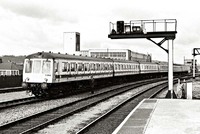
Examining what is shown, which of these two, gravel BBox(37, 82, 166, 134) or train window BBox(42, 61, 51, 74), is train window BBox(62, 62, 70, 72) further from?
gravel BBox(37, 82, 166, 134)

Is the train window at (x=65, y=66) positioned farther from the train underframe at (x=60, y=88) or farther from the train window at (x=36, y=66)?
the train window at (x=36, y=66)

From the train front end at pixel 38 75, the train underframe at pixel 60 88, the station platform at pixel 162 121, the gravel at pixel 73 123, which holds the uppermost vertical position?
the train front end at pixel 38 75

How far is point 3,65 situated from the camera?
205 feet

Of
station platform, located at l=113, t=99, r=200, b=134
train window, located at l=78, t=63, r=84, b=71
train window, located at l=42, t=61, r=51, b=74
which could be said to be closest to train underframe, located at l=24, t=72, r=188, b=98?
train window, located at l=42, t=61, r=51, b=74

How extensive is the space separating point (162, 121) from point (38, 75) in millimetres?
10929

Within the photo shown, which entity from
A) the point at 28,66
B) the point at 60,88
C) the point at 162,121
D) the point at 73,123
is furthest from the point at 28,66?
the point at 162,121

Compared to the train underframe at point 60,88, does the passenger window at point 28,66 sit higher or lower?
higher

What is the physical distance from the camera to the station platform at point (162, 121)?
9633 millimetres

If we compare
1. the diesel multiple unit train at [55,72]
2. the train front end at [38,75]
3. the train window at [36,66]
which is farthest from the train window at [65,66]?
the train window at [36,66]

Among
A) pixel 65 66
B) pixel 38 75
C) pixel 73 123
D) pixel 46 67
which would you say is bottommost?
pixel 73 123

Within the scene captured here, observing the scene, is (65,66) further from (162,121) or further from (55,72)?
(162,121)

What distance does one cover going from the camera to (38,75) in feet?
66.3

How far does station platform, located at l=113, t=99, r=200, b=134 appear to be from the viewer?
9.63m

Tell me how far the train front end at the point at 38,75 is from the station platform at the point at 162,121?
283 inches
